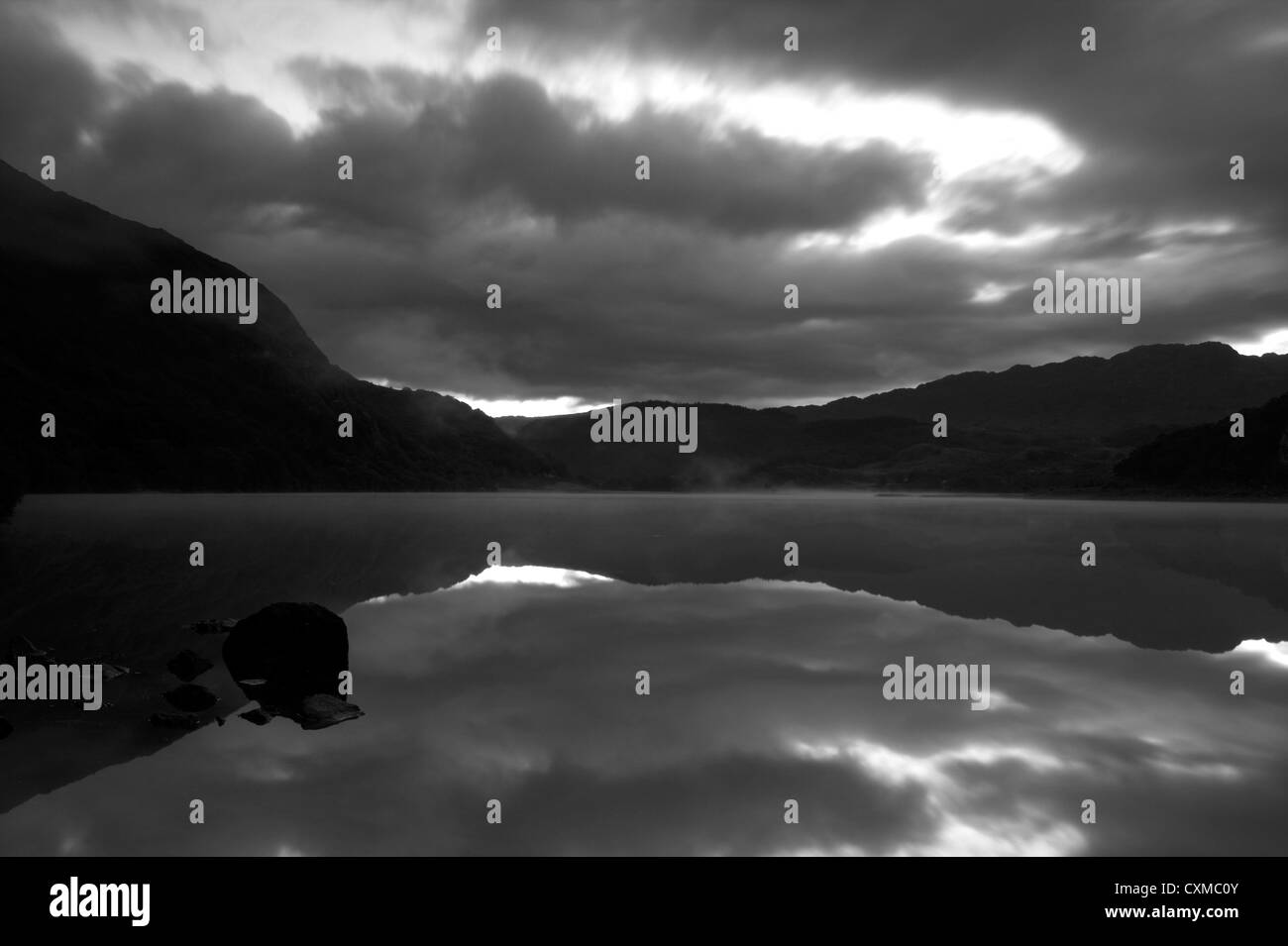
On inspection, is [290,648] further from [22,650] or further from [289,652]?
[22,650]

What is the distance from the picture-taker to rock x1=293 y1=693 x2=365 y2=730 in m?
12.0

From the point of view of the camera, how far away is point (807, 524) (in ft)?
216

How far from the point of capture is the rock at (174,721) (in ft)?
38.3

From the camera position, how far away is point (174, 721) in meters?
11.7

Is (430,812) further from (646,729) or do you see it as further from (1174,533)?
(1174,533)

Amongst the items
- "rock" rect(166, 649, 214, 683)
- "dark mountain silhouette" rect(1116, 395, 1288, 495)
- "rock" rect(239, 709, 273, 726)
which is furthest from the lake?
"dark mountain silhouette" rect(1116, 395, 1288, 495)

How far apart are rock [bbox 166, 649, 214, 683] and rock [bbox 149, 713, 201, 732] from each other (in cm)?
273

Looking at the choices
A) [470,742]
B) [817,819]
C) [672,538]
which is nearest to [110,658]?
[470,742]

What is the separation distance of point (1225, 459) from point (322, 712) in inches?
7174

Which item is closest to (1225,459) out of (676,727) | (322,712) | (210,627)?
(676,727)

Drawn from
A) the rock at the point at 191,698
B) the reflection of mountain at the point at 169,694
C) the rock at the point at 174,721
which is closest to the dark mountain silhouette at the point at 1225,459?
the reflection of mountain at the point at 169,694

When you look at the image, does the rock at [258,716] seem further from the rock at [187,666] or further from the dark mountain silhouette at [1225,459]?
the dark mountain silhouette at [1225,459]
